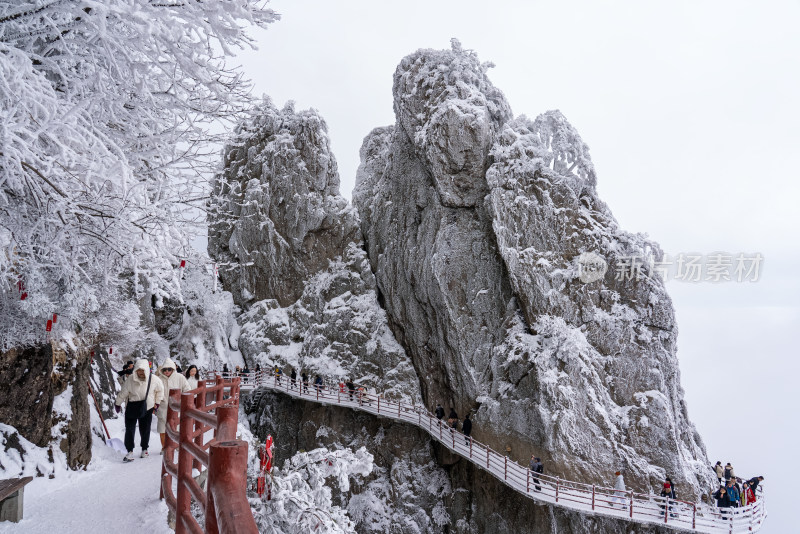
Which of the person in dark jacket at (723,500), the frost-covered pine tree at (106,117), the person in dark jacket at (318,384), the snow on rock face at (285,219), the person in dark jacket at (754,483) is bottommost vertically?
the person in dark jacket at (723,500)

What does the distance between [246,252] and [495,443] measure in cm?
1833

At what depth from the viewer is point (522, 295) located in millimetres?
21719

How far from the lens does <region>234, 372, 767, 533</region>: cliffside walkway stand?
15.4 metres

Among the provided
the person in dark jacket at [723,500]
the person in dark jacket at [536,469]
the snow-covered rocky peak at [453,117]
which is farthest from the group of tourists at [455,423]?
the snow-covered rocky peak at [453,117]

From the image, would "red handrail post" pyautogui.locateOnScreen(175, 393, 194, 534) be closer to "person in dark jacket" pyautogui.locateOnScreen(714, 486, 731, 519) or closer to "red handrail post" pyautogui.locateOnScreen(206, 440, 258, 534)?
"red handrail post" pyautogui.locateOnScreen(206, 440, 258, 534)

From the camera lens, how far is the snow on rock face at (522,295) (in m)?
19.3

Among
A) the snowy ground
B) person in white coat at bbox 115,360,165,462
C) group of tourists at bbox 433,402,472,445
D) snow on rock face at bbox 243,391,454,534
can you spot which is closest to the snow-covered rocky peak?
group of tourists at bbox 433,402,472,445

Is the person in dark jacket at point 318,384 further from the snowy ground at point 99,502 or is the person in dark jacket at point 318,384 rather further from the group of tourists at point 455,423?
the snowy ground at point 99,502

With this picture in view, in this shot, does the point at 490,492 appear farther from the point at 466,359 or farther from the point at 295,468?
the point at 295,468

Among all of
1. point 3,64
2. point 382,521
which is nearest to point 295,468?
point 3,64

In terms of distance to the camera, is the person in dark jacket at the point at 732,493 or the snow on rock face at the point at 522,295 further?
the snow on rock face at the point at 522,295

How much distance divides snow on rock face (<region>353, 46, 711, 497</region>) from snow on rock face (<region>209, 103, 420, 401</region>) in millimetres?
2057

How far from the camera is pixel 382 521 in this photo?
2366cm

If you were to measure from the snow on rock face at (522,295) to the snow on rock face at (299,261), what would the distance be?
2.06m
